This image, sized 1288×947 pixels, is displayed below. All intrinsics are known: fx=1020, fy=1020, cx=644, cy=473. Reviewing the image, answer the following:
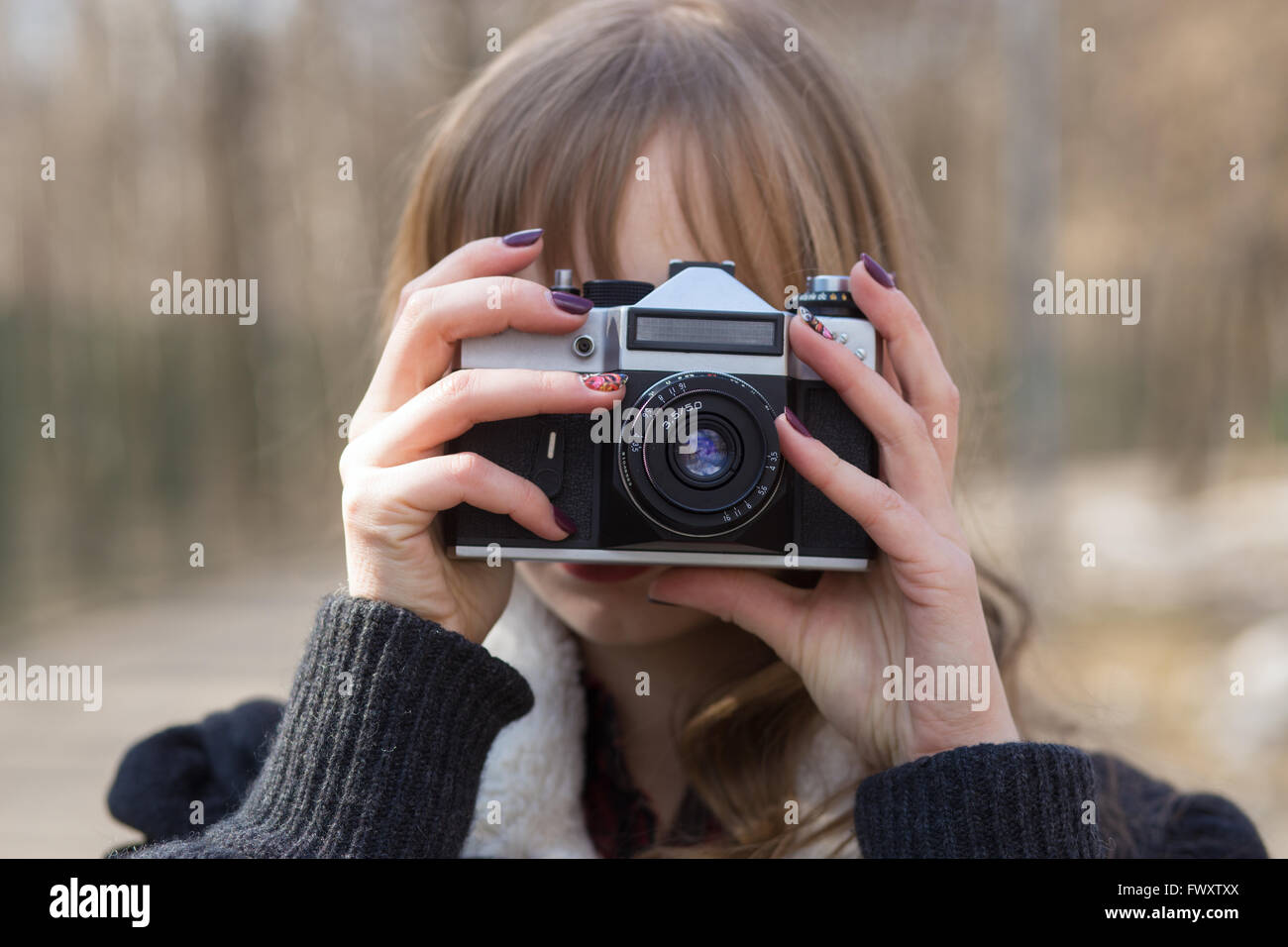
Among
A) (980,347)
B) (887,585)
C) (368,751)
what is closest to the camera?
(368,751)

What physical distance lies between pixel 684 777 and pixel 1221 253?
4763 millimetres

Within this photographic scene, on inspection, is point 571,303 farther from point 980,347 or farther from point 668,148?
point 980,347

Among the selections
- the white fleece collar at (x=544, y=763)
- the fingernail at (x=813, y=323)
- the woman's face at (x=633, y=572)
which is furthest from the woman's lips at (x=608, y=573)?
the fingernail at (x=813, y=323)

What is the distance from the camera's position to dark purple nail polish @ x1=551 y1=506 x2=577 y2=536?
1035 mm

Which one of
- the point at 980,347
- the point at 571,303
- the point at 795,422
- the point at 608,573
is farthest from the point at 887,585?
the point at 980,347

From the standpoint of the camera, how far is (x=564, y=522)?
40.8 inches

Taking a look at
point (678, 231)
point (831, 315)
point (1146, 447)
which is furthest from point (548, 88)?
point (1146, 447)

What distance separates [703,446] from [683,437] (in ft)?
0.07

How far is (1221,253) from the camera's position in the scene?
4.93 m

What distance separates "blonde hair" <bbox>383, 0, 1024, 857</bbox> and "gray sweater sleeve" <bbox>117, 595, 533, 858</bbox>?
0.33m

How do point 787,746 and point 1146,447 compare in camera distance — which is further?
point 1146,447

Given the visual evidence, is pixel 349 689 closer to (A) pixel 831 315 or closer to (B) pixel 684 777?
(B) pixel 684 777

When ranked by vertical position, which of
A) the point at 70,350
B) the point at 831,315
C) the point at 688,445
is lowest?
the point at 688,445

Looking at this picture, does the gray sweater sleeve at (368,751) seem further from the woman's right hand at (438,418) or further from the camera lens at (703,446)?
the camera lens at (703,446)
